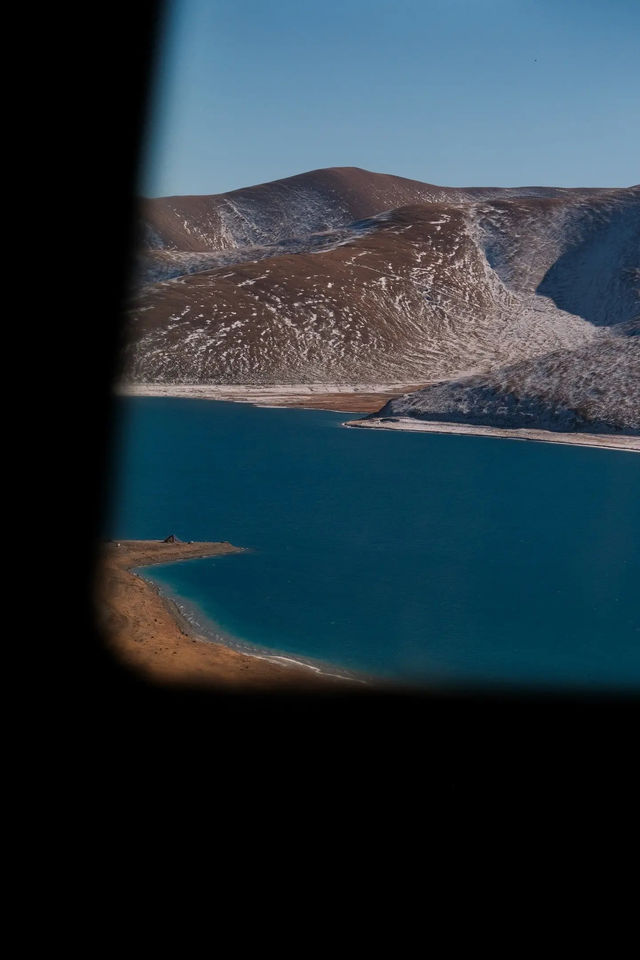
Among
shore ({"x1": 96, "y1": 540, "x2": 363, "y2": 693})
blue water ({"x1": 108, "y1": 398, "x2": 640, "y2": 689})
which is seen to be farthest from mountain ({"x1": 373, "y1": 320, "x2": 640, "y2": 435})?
shore ({"x1": 96, "y1": 540, "x2": 363, "y2": 693})

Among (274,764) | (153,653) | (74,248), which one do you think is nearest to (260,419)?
(74,248)

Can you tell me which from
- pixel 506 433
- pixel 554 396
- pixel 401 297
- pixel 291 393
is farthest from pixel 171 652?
pixel 401 297

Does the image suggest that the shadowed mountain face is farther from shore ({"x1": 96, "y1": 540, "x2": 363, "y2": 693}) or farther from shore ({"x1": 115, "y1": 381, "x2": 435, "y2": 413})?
shore ({"x1": 96, "y1": 540, "x2": 363, "y2": 693})

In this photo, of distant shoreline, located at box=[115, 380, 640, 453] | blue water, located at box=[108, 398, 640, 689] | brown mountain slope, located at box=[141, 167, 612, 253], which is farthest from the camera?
brown mountain slope, located at box=[141, 167, 612, 253]

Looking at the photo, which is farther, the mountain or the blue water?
the mountain

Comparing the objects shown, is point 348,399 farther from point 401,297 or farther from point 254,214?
point 254,214

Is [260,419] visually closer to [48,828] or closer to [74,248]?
[74,248]
